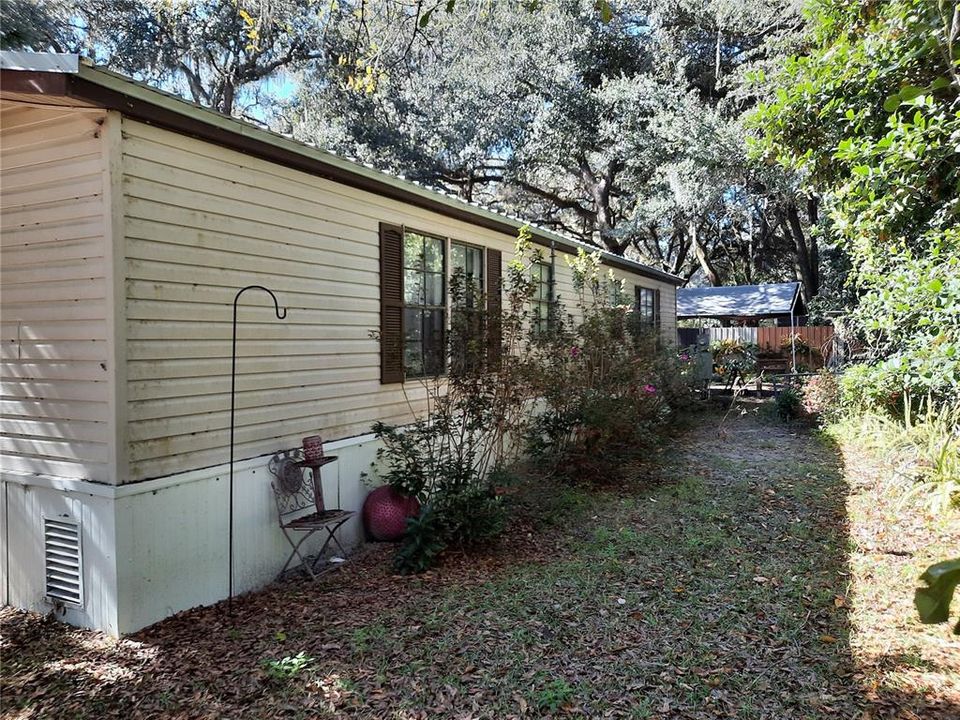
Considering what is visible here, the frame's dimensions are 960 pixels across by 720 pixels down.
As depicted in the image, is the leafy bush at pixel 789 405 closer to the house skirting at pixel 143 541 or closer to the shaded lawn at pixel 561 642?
the shaded lawn at pixel 561 642

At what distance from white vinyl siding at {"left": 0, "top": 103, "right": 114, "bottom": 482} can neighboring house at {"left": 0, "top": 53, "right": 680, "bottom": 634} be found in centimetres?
1

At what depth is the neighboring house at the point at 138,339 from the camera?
3441 mm

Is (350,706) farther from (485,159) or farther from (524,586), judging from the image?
(485,159)

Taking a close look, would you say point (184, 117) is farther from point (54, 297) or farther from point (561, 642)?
point (561, 642)

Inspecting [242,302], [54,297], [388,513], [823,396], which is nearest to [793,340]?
[823,396]

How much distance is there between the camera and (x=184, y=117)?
3.73 meters

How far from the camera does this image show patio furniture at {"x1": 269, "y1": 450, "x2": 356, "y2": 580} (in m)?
4.29

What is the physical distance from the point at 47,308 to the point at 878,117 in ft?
21.5

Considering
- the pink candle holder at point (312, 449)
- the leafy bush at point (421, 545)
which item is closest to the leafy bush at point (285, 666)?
the leafy bush at point (421, 545)

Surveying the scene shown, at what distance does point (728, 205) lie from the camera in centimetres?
1778

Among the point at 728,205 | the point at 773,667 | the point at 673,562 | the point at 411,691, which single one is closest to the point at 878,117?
the point at 673,562

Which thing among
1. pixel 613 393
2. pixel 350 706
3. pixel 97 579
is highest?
pixel 613 393

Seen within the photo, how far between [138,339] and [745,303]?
61.1 feet

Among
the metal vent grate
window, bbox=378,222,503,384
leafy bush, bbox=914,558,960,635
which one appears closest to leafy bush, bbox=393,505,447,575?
window, bbox=378,222,503,384
